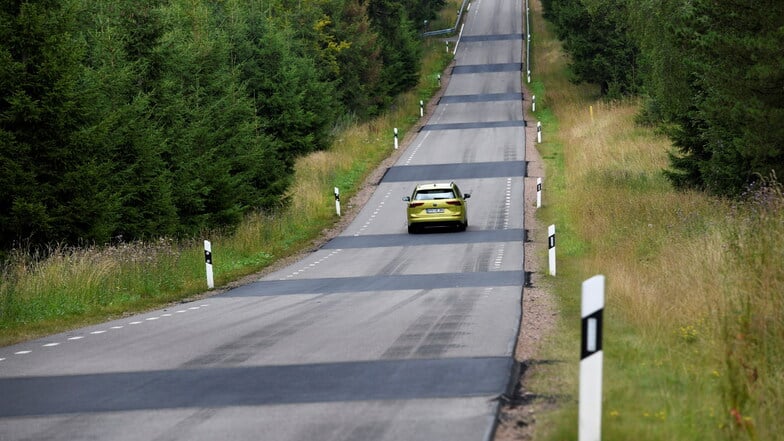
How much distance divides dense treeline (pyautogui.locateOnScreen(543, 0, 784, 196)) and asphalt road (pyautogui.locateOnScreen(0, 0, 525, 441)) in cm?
554

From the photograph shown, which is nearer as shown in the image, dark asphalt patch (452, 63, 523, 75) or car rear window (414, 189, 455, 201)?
car rear window (414, 189, 455, 201)

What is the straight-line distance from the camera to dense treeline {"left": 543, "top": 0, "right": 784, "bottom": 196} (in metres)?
20.4

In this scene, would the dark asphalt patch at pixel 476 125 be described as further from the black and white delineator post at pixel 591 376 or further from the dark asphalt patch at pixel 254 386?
the black and white delineator post at pixel 591 376

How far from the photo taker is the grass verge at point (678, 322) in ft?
25.5

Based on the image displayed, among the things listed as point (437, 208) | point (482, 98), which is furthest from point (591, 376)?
point (482, 98)

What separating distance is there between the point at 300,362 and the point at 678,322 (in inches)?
169

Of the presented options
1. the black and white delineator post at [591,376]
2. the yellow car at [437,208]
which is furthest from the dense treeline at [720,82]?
the black and white delineator post at [591,376]

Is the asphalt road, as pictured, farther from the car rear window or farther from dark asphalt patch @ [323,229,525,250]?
the car rear window

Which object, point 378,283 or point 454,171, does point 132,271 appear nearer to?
point 378,283

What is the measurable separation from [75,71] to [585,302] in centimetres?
1813

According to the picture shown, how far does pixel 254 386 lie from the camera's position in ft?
32.4

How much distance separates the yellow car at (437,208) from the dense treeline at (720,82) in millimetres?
6363

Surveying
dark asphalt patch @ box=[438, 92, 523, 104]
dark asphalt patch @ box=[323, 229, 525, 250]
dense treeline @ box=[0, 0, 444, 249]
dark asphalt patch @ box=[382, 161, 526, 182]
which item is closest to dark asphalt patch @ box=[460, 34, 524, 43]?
dark asphalt patch @ box=[438, 92, 523, 104]

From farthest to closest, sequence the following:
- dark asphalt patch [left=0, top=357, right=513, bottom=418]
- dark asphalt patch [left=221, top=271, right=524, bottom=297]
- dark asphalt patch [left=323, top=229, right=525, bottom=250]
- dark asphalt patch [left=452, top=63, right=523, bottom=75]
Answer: dark asphalt patch [left=452, top=63, right=523, bottom=75] < dark asphalt patch [left=323, top=229, right=525, bottom=250] < dark asphalt patch [left=221, top=271, right=524, bottom=297] < dark asphalt patch [left=0, top=357, right=513, bottom=418]
